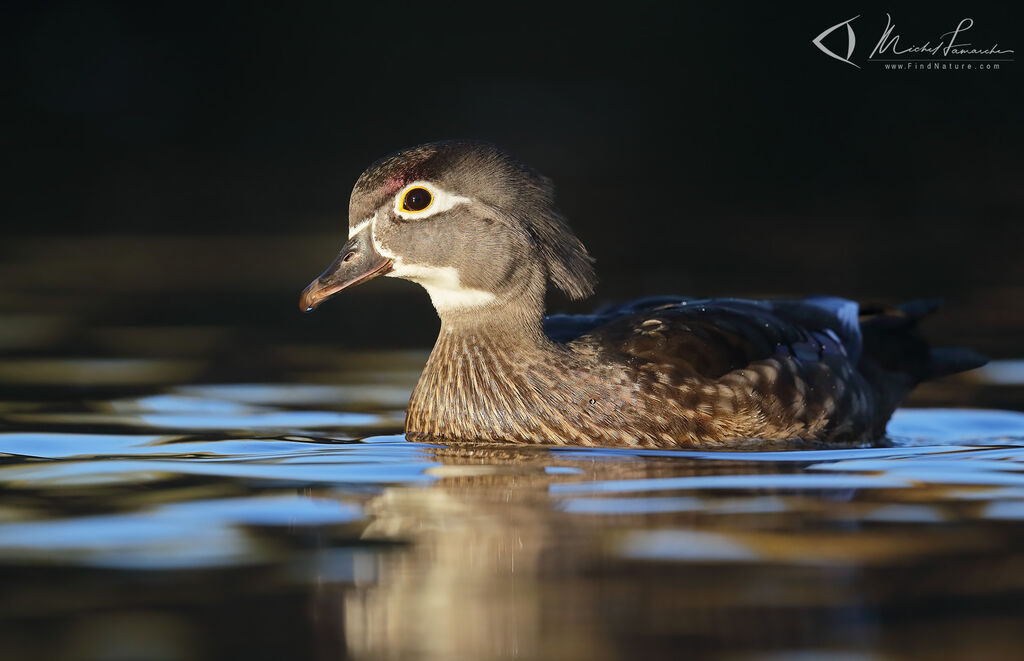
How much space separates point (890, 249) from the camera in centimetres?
1420

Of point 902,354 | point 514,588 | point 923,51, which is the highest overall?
point 923,51

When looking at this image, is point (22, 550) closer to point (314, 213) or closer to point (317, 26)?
point (314, 213)

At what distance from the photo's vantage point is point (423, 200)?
26.4 ft

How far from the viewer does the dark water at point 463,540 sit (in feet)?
15.3

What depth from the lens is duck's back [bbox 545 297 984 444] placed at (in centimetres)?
790

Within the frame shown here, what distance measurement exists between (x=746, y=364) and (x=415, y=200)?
5.44ft

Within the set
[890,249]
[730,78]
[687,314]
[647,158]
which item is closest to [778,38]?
[730,78]

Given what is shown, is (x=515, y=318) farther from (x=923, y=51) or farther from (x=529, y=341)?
(x=923, y=51)

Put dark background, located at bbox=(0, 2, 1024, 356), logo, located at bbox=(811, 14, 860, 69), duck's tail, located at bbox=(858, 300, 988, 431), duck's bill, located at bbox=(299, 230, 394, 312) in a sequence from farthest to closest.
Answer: logo, located at bbox=(811, 14, 860, 69)
dark background, located at bbox=(0, 2, 1024, 356)
duck's tail, located at bbox=(858, 300, 988, 431)
duck's bill, located at bbox=(299, 230, 394, 312)

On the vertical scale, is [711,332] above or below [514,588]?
above

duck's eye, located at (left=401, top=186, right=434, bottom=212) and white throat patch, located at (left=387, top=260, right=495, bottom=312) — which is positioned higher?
duck's eye, located at (left=401, top=186, right=434, bottom=212)
